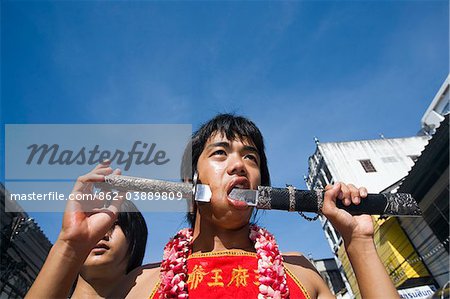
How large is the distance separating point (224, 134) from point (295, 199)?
1.03 m

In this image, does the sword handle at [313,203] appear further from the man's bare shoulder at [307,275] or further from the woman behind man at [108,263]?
the woman behind man at [108,263]

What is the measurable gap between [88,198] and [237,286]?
1261 millimetres

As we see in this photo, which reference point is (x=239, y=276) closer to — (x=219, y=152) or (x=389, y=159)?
(x=219, y=152)

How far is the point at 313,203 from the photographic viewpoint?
238cm

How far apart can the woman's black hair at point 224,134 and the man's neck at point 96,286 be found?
38.0 inches

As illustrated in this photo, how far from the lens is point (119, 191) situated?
244 centimetres

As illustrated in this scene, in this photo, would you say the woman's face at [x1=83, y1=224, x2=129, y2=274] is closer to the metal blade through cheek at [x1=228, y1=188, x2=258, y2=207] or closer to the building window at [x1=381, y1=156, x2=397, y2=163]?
the metal blade through cheek at [x1=228, y1=188, x2=258, y2=207]

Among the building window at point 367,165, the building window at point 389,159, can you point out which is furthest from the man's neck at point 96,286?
the building window at point 389,159

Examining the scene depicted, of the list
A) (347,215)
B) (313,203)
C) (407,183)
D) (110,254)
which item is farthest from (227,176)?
(407,183)

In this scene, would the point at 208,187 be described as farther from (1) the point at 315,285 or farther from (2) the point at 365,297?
(2) the point at 365,297

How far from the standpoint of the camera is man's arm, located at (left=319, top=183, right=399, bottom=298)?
2.03 meters

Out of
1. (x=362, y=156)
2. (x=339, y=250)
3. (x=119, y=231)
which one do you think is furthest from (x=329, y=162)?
(x=119, y=231)

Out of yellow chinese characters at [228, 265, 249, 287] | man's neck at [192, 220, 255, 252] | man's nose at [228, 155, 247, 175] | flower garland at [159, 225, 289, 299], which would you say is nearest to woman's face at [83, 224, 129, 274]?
flower garland at [159, 225, 289, 299]

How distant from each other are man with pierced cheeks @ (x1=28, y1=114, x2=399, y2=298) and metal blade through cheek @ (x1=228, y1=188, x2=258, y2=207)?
46 millimetres
